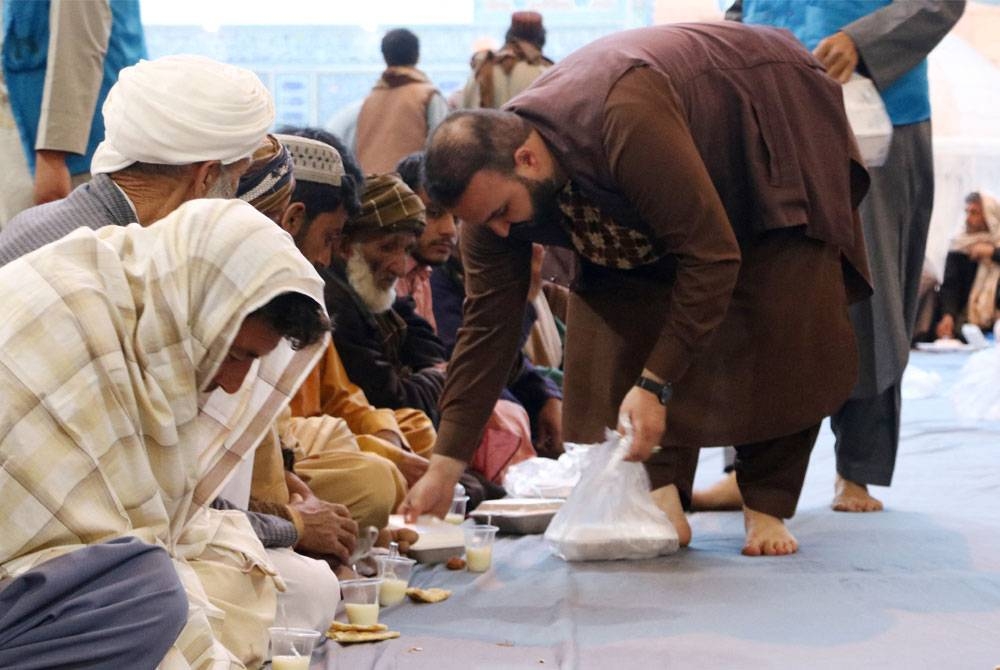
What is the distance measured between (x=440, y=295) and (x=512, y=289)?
59.0 inches

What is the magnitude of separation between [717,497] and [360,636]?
179cm

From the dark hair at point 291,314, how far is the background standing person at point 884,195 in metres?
2.15

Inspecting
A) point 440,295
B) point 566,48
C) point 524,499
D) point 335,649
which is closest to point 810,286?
point 524,499

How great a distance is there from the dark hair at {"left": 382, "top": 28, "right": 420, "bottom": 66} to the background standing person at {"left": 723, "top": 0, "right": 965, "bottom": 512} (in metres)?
2.46

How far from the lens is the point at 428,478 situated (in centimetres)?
314

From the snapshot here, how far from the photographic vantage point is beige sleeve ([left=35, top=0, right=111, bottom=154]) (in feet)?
11.3

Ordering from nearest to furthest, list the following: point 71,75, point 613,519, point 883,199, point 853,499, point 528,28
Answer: point 613,519
point 71,75
point 883,199
point 853,499
point 528,28

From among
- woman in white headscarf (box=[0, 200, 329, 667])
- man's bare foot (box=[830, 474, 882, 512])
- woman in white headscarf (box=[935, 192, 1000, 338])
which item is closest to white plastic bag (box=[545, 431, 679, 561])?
man's bare foot (box=[830, 474, 882, 512])

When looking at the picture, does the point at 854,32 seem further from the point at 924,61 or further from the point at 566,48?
the point at 566,48

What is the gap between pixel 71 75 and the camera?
3.48m

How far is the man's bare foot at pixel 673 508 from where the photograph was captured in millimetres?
3398

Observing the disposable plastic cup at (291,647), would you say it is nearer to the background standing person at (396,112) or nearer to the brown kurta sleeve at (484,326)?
the brown kurta sleeve at (484,326)

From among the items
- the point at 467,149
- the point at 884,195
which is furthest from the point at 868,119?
the point at 467,149

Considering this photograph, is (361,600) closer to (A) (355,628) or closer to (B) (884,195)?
(A) (355,628)
